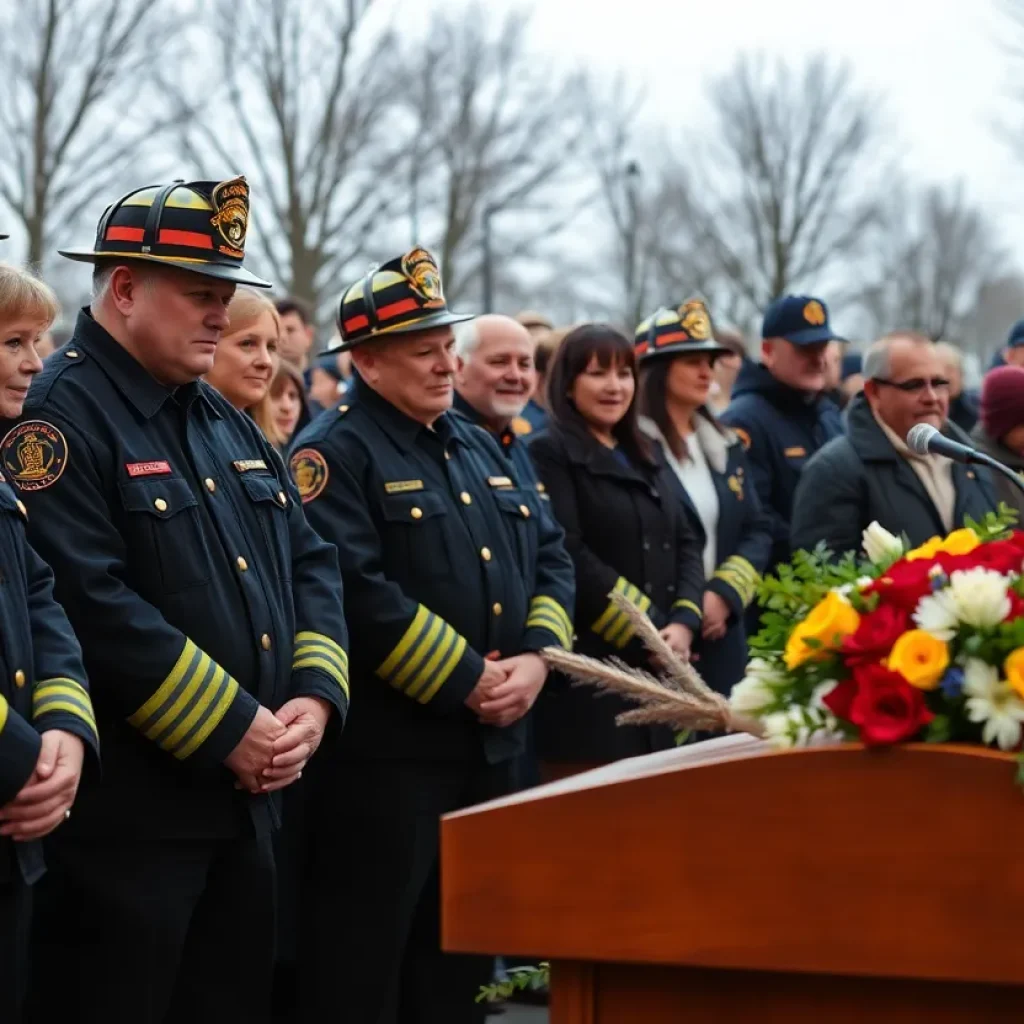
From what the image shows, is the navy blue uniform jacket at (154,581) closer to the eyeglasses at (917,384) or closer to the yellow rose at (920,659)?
the yellow rose at (920,659)

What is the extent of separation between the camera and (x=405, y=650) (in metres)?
4.89

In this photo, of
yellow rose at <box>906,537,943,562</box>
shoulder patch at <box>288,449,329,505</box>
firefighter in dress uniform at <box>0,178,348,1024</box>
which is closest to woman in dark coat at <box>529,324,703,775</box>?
shoulder patch at <box>288,449,329,505</box>

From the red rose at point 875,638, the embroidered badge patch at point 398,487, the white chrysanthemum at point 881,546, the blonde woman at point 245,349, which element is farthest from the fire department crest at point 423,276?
the red rose at point 875,638

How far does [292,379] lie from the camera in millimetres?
6652

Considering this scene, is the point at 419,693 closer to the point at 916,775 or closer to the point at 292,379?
the point at 292,379

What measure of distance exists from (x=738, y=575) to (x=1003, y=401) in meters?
1.18

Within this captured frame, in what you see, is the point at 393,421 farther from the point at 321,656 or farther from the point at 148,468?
the point at 148,468

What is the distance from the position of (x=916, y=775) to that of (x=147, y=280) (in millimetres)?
2316

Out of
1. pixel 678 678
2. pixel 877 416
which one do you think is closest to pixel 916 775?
pixel 678 678

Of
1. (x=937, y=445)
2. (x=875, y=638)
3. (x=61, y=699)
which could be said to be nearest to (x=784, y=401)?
(x=937, y=445)

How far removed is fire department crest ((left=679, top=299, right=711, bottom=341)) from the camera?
7.24 meters

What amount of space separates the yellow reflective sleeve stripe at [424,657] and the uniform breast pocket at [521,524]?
51 centimetres

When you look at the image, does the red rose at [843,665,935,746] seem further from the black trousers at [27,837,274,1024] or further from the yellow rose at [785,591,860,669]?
the black trousers at [27,837,274,1024]

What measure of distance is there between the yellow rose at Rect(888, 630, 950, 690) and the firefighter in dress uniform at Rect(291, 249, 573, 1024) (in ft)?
7.91
